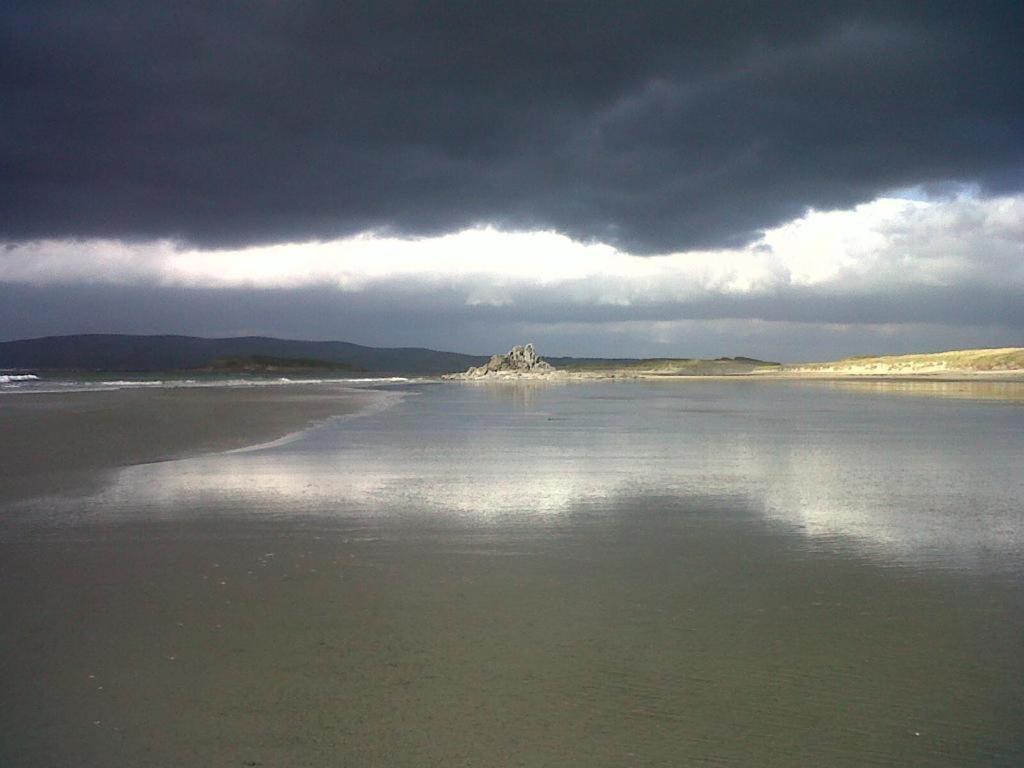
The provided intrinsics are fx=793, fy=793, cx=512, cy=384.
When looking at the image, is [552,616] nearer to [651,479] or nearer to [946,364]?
[651,479]

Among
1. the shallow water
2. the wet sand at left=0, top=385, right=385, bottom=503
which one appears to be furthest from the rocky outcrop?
the shallow water

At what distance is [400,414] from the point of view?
110 feet

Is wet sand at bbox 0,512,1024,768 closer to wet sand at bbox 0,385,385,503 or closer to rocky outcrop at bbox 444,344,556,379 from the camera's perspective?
wet sand at bbox 0,385,385,503

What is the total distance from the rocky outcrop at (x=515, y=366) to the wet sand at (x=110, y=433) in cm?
6197

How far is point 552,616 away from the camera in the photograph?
271 inches

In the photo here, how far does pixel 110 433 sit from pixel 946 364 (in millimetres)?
103568

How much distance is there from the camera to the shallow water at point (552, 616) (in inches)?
191

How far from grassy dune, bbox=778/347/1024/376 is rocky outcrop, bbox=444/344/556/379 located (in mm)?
40050

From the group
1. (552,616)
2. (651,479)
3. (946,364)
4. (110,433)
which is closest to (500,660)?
(552,616)

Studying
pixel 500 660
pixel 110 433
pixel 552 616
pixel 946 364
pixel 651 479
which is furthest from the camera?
pixel 946 364

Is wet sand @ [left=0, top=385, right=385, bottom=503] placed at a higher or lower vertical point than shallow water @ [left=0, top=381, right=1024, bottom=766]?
higher

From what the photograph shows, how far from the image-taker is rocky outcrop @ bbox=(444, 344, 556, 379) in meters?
102

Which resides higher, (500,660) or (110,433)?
(110,433)

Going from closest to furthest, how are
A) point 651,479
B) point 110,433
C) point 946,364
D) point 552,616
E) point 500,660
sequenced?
point 500,660 < point 552,616 < point 651,479 < point 110,433 < point 946,364
